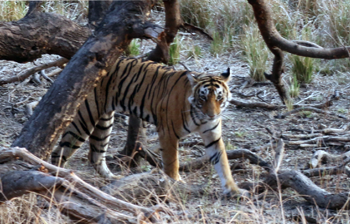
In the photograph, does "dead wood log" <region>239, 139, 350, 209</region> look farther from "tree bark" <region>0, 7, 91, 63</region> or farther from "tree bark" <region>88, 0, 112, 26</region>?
"tree bark" <region>88, 0, 112, 26</region>

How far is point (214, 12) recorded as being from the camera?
884cm

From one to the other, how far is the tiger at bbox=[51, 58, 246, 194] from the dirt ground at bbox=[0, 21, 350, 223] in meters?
0.19

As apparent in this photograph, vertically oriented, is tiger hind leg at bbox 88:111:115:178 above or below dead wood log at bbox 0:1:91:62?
below

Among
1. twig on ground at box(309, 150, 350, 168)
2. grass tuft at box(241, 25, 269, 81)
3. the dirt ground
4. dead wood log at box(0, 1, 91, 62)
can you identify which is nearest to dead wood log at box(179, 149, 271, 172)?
the dirt ground

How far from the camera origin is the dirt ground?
141 inches

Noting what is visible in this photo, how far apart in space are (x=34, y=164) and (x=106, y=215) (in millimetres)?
575

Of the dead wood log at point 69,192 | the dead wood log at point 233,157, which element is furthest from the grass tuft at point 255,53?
the dead wood log at point 69,192

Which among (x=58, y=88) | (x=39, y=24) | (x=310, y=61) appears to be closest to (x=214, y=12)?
(x=310, y=61)

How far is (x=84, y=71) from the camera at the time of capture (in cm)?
326

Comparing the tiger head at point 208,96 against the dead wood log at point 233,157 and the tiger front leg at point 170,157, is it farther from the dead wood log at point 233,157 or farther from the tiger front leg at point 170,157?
the dead wood log at point 233,157

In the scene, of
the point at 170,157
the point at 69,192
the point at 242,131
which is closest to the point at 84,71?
the point at 69,192

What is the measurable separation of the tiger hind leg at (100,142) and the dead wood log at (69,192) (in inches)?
83.9

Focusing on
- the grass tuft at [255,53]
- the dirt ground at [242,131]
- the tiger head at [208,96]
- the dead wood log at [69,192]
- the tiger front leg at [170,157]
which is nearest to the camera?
the dead wood log at [69,192]

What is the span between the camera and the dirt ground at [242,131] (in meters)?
3.59
